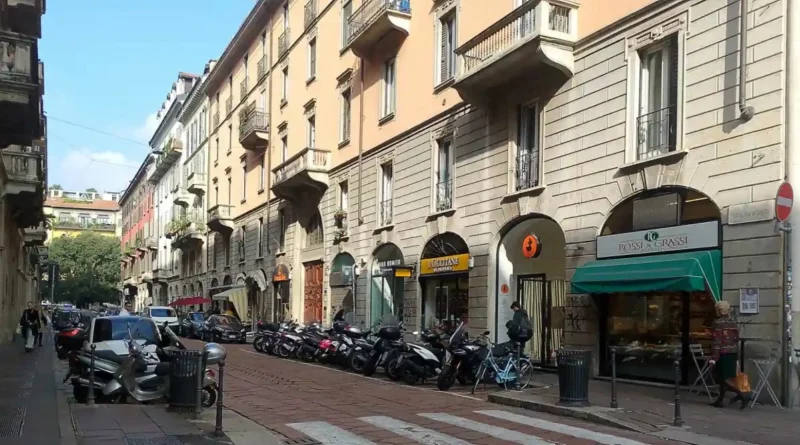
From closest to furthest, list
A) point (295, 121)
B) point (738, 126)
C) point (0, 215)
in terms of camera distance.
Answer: point (738, 126)
point (0, 215)
point (295, 121)

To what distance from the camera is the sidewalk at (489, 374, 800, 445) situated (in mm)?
9438

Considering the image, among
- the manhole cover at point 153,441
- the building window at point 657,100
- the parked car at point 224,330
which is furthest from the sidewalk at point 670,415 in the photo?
the parked car at point 224,330

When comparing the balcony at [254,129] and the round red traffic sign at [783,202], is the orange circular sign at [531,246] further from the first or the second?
the balcony at [254,129]

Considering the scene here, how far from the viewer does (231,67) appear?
47.0 meters

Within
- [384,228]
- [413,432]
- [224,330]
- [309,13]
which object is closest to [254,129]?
[309,13]

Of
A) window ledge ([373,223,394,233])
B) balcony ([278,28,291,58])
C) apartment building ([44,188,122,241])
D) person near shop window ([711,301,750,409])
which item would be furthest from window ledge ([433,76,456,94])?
apartment building ([44,188,122,241])

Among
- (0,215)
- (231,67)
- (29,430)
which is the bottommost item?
(29,430)

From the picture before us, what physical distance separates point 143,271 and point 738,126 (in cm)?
7588

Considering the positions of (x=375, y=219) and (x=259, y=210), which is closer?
(x=375, y=219)

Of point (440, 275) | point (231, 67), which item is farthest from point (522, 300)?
point (231, 67)

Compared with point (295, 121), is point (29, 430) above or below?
below

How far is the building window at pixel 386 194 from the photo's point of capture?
1005 inches

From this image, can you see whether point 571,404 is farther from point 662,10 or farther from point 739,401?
point 662,10

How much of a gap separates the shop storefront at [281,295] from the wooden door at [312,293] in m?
1.15
